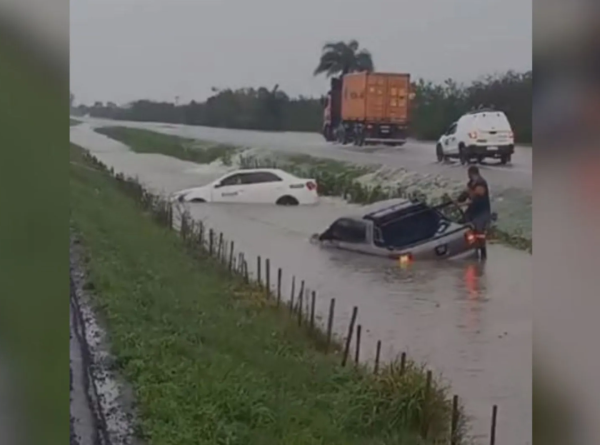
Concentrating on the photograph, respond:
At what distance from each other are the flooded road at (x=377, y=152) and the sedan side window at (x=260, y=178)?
70mm

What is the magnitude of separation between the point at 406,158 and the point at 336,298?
405 millimetres

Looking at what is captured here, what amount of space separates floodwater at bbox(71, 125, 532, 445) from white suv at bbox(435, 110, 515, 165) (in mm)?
267

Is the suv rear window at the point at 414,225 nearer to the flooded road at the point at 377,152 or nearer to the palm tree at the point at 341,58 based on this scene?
the flooded road at the point at 377,152

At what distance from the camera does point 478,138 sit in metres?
1.92

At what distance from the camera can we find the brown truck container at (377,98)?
191 centimetres

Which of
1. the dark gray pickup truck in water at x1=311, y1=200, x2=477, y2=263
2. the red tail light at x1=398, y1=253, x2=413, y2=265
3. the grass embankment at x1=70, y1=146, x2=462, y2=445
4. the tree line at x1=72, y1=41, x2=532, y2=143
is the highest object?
the tree line at x1=72, y1=41, x2=532, y2=143

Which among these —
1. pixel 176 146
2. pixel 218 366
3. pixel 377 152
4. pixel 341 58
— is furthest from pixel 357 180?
pixel 218 366

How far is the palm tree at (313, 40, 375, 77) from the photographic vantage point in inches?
74.0

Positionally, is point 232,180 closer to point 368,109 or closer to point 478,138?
point 368,109

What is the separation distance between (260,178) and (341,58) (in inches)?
14.6

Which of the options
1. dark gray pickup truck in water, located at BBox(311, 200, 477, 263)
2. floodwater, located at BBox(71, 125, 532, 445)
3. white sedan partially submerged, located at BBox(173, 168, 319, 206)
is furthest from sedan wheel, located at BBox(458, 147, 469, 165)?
white sedan partially submerged, located at BBox(173, 168, 319, 206)

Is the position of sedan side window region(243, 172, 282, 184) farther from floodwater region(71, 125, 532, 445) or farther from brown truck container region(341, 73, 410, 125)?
brown truck container region(341, 73, 410, 125)

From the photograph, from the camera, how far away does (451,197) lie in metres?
1.93

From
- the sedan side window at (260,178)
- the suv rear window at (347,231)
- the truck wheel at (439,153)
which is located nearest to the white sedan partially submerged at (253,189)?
the sedan side window at (260,178)
